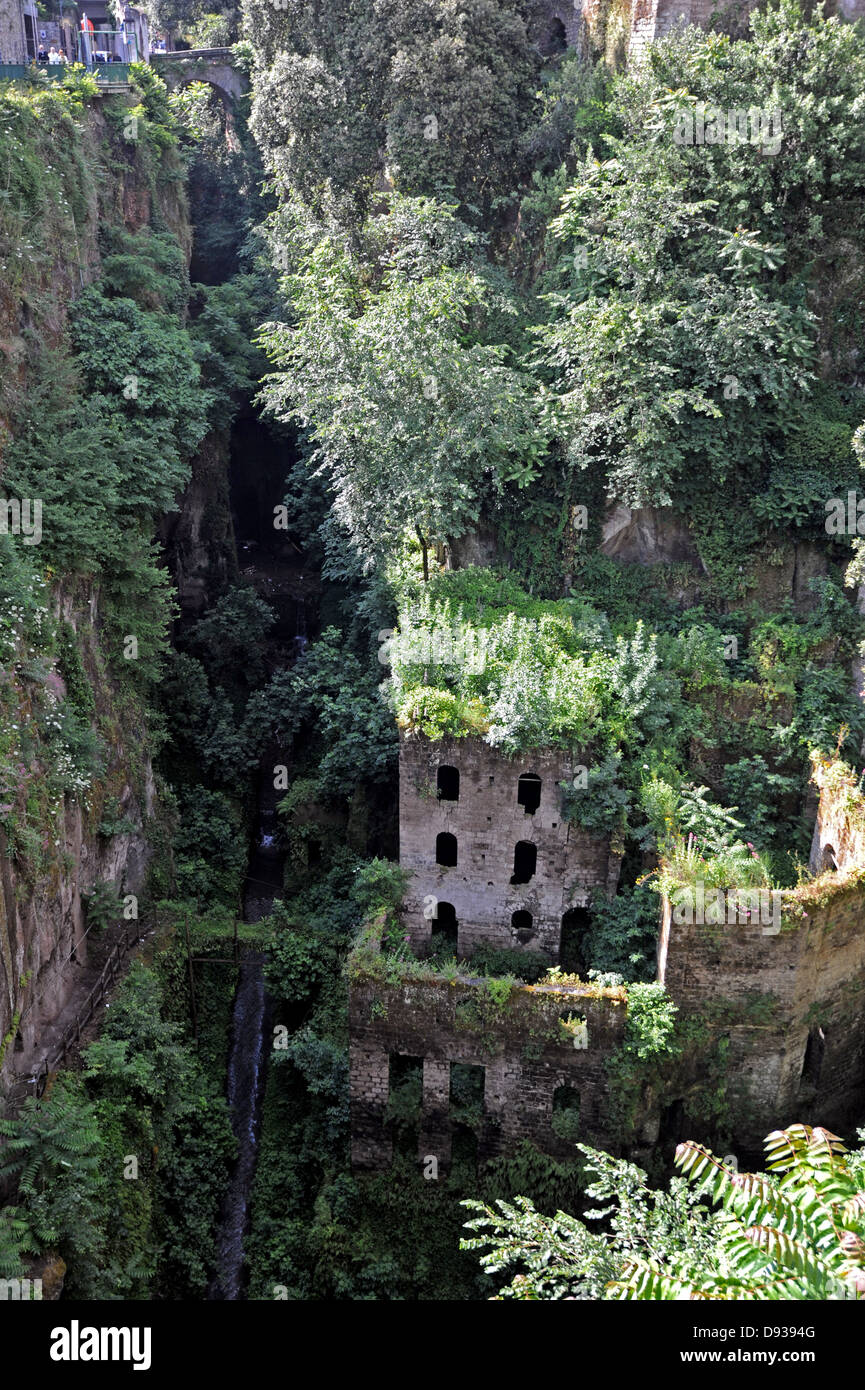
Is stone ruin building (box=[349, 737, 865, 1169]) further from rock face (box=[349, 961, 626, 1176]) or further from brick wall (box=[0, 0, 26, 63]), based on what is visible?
brick wall (box=[0, 0, 26, 63])

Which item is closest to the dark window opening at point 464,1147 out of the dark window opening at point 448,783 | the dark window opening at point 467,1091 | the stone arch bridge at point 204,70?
the dark window opening at point 467,1091

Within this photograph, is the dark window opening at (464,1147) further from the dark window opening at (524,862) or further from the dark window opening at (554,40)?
the dark window opening at (554,40)

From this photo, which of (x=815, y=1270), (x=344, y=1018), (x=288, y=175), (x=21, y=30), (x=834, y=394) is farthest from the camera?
(x=21, y=30)

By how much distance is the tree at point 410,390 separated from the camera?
2250 centimetres

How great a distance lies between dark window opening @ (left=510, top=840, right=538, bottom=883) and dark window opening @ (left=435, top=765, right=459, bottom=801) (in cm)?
151

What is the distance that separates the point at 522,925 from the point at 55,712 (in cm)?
895

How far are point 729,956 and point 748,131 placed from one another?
15.5 metres

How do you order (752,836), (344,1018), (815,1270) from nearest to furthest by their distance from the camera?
(815,1270)
(752,836)
(344,1018)

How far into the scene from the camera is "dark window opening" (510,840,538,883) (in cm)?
2078

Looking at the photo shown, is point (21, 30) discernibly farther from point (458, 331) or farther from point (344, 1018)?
point (344, 1018)

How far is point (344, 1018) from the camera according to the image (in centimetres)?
2159

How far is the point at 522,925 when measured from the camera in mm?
20922

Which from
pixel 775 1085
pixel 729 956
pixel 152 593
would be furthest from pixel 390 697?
pixel 775 1085

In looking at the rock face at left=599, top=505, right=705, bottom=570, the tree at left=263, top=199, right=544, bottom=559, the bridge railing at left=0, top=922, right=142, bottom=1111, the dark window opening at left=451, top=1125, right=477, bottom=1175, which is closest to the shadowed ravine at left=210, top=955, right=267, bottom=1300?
the bridge railing at left=0, top=922, right=142, bottom=1111
